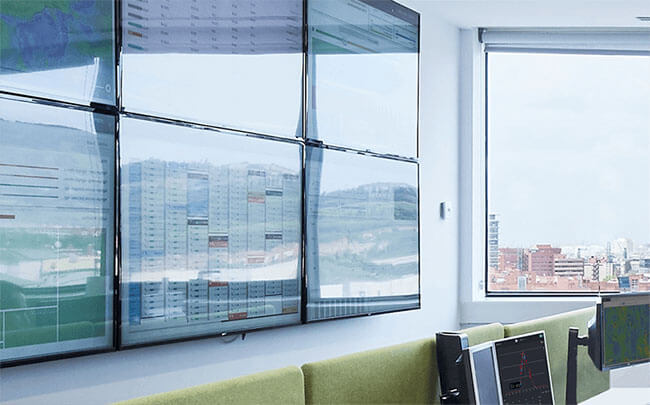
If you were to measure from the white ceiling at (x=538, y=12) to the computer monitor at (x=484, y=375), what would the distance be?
1956 millimetres

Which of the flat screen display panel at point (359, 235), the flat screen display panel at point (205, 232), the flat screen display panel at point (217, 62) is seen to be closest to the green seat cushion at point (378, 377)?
the flat screen display panel at point (205, 232)

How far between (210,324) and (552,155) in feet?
9.09

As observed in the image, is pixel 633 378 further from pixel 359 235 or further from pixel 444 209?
pixel 359 235

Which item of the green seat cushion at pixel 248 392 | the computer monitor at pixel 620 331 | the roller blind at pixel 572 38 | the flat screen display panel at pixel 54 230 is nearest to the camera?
the green seat cushion at pixel 248 392

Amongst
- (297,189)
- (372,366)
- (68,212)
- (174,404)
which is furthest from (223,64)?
(174,404)

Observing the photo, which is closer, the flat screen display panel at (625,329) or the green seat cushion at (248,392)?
the green seat cushion at (248,392)

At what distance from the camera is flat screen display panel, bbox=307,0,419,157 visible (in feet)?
9.52

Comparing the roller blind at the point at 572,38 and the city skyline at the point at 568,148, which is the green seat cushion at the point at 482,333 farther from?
the roller blind at the point at 572,38

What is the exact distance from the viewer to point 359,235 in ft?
10.2

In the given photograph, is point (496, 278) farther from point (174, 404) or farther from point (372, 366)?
point (174, 404)

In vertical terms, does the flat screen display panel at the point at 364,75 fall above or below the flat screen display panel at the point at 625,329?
above

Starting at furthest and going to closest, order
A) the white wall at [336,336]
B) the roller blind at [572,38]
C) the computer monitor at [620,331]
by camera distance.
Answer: the roller blind at [572,38], the computer monitor at [620,331], the white wall at [336,336]

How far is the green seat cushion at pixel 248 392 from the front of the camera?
5.17 ft

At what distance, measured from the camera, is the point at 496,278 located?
14.4ft
